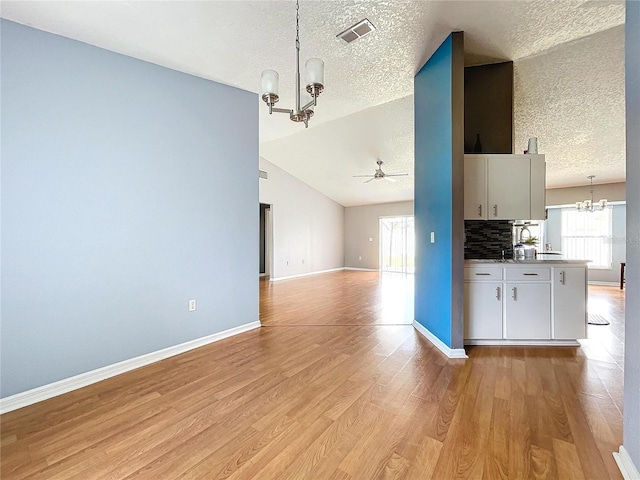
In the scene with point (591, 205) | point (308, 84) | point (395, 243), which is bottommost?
point (395, 243)

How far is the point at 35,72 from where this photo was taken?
1.99 metres

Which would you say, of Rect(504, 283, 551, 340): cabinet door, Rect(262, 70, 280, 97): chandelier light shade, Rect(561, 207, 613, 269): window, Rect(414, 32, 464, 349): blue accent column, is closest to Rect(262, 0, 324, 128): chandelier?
Rect(262, 70, 280, 97): chandelier light shade

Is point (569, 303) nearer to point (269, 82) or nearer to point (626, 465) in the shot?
point (626, 465)

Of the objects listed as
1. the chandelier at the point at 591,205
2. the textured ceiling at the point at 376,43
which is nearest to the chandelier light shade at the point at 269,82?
the textured ceiling at the point at 376,43

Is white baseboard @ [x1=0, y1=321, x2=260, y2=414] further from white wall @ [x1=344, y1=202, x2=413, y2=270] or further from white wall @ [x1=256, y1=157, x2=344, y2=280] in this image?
white wall @ [x1=344, y1=202, x2=413, y2=270]

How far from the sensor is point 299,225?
841 centimetres

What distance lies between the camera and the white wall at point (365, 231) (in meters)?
9.53

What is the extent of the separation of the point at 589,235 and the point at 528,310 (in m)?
6.18

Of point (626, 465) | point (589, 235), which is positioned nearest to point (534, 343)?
point (626, 465)

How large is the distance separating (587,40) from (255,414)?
4.52m

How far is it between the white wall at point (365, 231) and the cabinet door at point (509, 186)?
246 inches

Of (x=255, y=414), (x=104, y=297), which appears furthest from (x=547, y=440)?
(x=104, y=297)

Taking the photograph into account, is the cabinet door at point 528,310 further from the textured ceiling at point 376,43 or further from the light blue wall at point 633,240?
the textured ceiling at point 376,43

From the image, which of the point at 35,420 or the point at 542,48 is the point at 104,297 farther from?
the point at 542,48
